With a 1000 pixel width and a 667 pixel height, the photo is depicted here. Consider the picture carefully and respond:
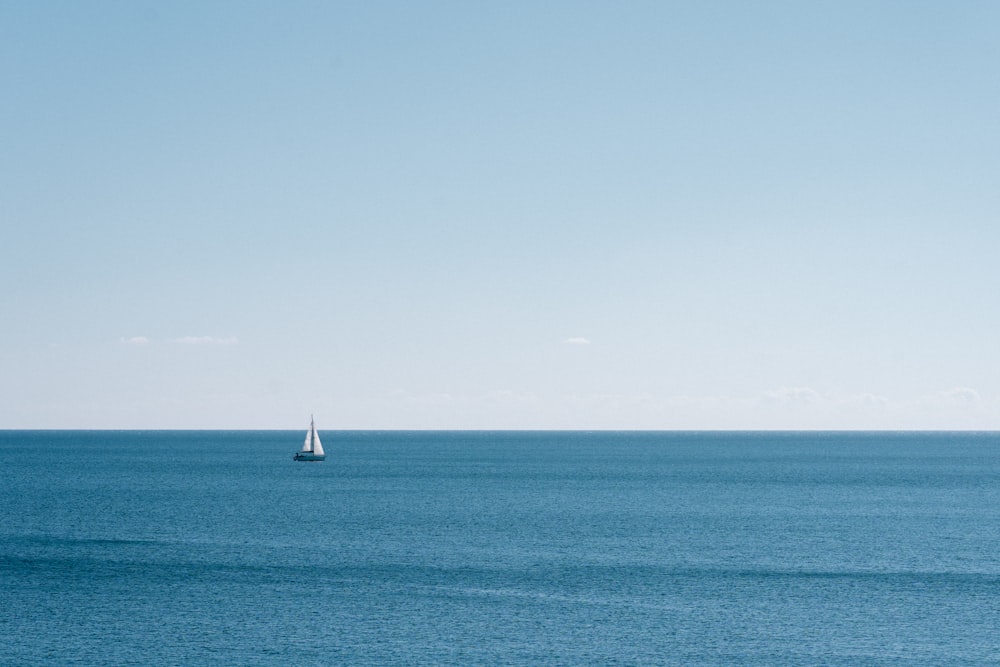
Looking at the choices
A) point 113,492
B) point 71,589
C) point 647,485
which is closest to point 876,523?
point 647,485

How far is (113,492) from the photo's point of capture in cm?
16850

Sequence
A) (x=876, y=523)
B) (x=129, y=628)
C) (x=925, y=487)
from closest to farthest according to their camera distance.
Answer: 1. (x=129, y=628)
2. (x=876, y=523)
3. (x=925, y=487)

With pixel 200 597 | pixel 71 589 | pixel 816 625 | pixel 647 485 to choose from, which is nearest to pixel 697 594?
pixel 816 625

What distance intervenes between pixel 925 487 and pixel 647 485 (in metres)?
51.4

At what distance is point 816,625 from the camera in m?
66.8

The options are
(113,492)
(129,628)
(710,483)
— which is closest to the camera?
(129,628)

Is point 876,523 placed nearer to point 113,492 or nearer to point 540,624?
point 540,624

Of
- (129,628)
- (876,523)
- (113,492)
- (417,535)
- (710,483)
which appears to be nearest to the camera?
(129,628)

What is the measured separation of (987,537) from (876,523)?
15.3 metres

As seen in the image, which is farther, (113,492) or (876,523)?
(113,492)

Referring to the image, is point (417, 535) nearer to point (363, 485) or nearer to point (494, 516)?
point (494, 516)

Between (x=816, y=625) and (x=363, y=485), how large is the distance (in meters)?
130

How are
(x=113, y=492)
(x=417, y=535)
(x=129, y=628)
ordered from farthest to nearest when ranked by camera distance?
(x=113, y=492) < (x=417, y=535) < (x=129, y=628)

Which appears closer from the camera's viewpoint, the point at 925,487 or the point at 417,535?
the point at 417,535
